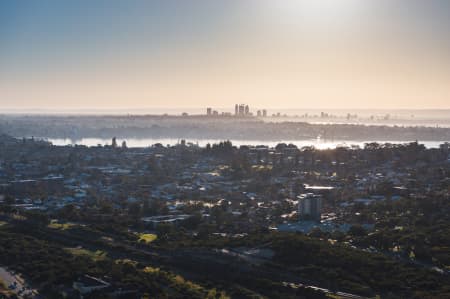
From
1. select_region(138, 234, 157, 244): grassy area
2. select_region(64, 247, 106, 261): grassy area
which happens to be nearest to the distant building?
select_region(138, 234, 157, 244): grassy area

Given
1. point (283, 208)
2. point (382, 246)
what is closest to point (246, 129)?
point (283, 208)

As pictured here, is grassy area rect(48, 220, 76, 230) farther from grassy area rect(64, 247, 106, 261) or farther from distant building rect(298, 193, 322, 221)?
distant building rect(298, 193, 322, 221)

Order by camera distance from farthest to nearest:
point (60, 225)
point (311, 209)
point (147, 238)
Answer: point (311, 209) < point (60, 225) < point (147, 238)

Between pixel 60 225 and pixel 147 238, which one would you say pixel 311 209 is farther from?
pixel 60 225

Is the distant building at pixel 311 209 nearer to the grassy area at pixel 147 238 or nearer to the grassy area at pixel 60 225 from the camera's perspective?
the grassy area at pixel 147 238

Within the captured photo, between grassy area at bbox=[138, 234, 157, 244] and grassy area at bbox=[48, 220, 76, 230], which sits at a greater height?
grassy area at bbox=[138, 234, 157, 244]

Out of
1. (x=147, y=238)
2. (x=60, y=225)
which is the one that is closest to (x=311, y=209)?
(x=147, y=238)

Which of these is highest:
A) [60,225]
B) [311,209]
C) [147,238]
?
[311,209]

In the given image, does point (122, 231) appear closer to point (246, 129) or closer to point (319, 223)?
point (319, 223)
